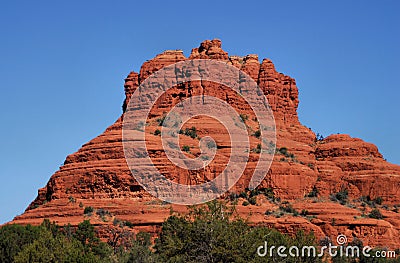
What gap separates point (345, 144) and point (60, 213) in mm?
41608

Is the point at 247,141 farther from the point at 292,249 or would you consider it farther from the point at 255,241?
the point at 255,241

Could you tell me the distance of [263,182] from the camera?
141500mm

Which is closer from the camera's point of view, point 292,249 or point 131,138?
point 292,249

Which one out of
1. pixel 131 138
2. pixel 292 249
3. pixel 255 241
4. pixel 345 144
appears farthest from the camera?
pixel 345 144

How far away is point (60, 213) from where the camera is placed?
440ft

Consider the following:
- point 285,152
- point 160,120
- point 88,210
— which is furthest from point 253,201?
point 160,120

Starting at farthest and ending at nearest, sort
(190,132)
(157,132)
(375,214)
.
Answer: (190,132) < (157,132) < (375,214)

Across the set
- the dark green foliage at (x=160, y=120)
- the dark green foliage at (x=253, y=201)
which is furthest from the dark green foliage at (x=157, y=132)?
the dark green foliage at (x=253, y=201)

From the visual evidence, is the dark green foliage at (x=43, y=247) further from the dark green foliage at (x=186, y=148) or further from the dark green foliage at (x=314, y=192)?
the dark green foliage at (x=314, y=192)

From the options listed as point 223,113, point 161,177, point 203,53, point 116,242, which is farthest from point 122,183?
point 203,53

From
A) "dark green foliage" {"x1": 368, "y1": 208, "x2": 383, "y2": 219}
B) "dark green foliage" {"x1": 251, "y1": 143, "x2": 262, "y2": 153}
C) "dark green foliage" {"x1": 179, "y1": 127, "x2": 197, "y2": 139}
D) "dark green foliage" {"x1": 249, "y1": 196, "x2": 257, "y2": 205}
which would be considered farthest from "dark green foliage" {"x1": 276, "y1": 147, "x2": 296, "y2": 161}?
"dark green foliage" {"x1": 368, "y1": 208, "x2": 383, "y2": 219}

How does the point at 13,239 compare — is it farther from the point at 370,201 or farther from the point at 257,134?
the point at 257,134

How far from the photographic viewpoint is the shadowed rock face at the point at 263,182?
439 ft

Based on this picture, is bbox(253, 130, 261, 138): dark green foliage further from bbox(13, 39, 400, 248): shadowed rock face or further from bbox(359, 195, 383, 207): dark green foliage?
bbox(359, 195, 383, 207): dark green foliage
